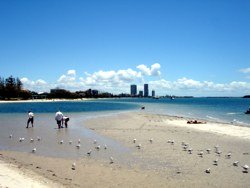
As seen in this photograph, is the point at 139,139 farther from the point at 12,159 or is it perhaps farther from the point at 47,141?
the point at 12,159

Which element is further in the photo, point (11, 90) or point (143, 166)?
point (11, 90)

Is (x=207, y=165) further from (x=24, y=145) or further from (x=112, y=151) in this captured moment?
(x=24, y=145)

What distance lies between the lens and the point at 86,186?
1186cm

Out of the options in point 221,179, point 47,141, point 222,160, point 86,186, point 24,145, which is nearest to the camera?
point 86,186

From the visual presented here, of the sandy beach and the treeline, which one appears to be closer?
the sandy beach

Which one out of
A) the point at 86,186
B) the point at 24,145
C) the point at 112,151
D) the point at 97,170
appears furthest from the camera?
the point at 24,145

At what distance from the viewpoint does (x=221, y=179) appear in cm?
1321

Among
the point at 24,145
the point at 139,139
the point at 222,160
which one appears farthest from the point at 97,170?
the point at 139,139

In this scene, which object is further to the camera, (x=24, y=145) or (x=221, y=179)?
(x=24, y=145)

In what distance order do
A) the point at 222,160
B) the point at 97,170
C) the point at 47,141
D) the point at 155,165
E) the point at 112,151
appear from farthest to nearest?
the point at 47,141 → the point at 112,151 → the point at 222,160 → the point at 155,165 → the point at 97,170

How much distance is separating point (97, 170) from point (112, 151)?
191 inches

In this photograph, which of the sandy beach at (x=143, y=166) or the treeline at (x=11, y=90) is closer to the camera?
the sandy beach at (x=143, y=166)

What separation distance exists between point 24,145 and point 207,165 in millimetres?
11345

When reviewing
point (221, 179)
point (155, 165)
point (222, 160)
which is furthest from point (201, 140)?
point (221, 179)
